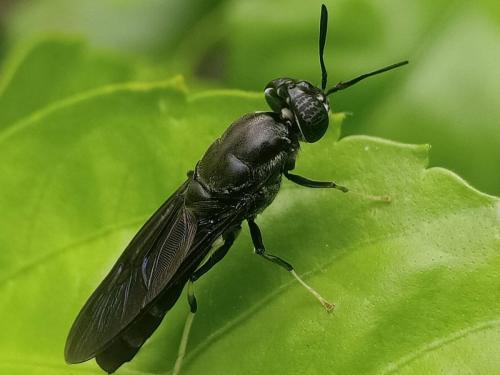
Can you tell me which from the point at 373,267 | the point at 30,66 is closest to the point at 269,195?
the point at 373,267

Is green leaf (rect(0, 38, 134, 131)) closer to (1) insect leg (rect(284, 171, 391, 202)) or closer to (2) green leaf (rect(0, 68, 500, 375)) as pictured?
(2) green leaf (rect(0, 68, 500, 375))

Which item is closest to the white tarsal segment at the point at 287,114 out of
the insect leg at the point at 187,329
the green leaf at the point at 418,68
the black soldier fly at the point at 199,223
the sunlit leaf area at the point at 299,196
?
the black soldier fly at the point at 199,223

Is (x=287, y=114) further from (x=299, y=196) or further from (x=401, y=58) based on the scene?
(x=401, y=58)

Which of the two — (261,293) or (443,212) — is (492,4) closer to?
(443,212)

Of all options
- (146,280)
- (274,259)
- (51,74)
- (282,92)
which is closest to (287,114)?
(282,92)

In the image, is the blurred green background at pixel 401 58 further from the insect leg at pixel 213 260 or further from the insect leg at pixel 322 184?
the insect leg at pixel 213 260

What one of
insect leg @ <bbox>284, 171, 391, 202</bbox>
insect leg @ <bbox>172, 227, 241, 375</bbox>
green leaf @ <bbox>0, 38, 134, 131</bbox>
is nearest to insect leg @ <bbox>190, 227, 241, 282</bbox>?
insect leg @ <bbox>172, 227, 241, 375</bbox>

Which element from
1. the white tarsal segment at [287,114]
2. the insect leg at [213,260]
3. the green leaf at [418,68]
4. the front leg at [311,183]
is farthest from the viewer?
the green leaf at [418,68]
